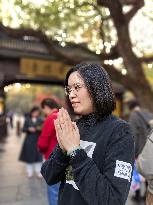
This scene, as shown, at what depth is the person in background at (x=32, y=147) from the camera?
970 centimetres

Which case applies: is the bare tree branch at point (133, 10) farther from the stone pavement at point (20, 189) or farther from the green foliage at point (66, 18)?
the stone pavement at point (20, 189)

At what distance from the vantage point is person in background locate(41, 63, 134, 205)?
→ 5.87ft

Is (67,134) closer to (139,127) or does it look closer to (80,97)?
(80,97)

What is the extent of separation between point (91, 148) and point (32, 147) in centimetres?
812

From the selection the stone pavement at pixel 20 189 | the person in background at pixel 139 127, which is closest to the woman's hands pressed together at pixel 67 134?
the person in background at pixel 139 127

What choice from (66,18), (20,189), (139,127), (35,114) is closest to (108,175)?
(139,127)

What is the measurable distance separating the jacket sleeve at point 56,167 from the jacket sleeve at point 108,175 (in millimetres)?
176

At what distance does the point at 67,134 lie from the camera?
1862 mm

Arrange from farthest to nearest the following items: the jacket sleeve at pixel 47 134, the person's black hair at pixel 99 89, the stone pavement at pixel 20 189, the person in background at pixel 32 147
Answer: the person in background at pixel 32 147
the stone pavement at pixel 20 189
the jacket sleeve at pixel 47 134
the person's black hair at pixel 99 89

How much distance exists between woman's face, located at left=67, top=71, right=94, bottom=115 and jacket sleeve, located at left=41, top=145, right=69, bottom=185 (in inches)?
9.0

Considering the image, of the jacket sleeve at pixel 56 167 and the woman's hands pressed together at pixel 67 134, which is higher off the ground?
the woman's hands pressed together at pixel 67 134

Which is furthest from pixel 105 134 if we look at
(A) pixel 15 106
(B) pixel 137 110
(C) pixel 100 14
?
(A) pixel 15 106

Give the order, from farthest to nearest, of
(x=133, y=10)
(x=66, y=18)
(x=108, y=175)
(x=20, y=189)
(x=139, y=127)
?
(x=66, y=18)
(x=133, y=10)
(x=20, y=189)
(x=139, y=127)
(x=108, y=175)

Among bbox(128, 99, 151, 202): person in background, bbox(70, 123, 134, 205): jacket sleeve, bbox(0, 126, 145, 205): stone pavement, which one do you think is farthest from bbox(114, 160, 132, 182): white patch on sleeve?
bbox(0, 126, 145, 205): stone pavement
